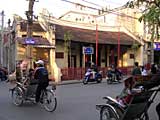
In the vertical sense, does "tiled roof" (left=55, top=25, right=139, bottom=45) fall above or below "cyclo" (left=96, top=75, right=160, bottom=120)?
above

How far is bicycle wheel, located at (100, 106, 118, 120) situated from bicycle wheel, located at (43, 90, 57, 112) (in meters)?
4.04

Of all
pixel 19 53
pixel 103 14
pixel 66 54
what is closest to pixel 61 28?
pixel 66 54

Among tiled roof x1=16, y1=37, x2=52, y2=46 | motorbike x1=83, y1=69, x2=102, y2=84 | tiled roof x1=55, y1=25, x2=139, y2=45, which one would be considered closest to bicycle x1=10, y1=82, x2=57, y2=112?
motorbike x1=83, y1=69, x2=102, y2=84

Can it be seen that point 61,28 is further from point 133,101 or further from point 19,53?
point 133,101

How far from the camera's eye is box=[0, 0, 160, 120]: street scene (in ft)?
30.0

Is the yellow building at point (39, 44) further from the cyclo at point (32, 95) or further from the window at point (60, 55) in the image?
the cyclo at point (32, 95)

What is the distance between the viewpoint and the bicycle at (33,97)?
13734mm

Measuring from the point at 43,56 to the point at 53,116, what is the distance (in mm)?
25180

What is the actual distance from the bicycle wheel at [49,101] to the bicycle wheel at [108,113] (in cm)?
404

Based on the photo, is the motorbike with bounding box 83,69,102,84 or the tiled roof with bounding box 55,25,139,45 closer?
the motorbike with bounding box 83,69,102,84

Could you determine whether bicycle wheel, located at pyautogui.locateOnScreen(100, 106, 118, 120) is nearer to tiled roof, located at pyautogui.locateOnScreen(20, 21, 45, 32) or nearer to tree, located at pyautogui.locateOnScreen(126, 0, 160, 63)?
tree, located at pyautogui.locateOnScreen(126, 0, 160, 63)

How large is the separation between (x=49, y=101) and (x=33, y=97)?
3.70 feet

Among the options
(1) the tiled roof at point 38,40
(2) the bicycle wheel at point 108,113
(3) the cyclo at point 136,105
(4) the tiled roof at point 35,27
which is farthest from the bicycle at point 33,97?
(4) the tiled roof at point 35,27

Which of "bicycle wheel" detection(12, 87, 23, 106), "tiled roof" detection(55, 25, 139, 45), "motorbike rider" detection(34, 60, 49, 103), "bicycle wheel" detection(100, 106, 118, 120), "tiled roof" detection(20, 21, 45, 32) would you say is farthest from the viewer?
"tiled roof" detection(55, 25, 139, 45)
